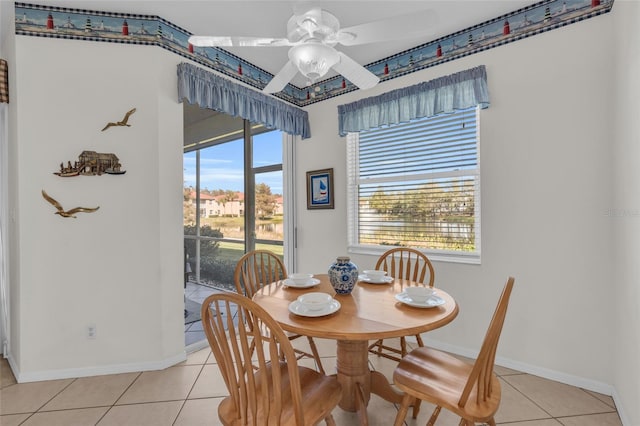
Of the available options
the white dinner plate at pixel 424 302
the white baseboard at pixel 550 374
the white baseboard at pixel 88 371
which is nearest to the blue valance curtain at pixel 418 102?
the white dinner plate at pixel 424 302

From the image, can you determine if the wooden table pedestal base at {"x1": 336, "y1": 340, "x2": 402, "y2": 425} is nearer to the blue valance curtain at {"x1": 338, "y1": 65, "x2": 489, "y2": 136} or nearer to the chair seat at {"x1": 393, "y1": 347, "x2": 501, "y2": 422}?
the chair seat at {"x1": 393, "y1": 347, "x2": 501, "y2": 422}

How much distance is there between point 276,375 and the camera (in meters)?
1.01

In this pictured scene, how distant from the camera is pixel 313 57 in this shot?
1.54m

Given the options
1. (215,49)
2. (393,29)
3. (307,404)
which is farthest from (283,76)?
(307,404)

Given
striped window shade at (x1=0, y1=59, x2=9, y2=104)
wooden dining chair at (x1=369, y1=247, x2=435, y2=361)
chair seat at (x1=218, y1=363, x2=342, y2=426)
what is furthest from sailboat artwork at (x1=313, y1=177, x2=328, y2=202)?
striped window shade at (x1=0, y1=59, x2=9, y2=104)

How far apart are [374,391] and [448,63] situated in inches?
105

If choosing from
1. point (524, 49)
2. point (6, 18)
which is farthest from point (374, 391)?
point (6, 18)

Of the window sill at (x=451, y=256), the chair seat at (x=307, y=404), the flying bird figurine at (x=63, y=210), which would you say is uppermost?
the flying bird figurine at (x=63, y=210)

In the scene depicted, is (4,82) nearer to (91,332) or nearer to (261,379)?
(91,332)

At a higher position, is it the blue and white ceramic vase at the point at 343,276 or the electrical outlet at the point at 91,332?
the blue and white ceramic vase at the point at 343,276

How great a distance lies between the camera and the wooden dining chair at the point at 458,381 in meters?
1.14

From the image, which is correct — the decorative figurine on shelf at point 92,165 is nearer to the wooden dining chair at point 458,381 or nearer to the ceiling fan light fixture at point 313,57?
the ceiling fan light fixture at point 313,57

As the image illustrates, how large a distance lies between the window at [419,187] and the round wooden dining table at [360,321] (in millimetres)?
902

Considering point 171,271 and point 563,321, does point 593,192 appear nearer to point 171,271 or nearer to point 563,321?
point 563,321
